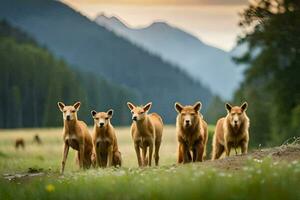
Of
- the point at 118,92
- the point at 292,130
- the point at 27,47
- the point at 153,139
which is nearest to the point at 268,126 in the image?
the point at 292,130

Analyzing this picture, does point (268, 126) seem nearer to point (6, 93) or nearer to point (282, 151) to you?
point (282, 151)

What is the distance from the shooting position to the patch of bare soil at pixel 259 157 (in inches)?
729

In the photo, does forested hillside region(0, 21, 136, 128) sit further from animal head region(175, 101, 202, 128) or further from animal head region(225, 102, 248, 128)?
animal head region(175, 101, 202, 128)

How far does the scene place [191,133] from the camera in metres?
22.3

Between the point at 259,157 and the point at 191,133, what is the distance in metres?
2.86

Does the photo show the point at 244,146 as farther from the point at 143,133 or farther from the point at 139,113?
the point at 139,113

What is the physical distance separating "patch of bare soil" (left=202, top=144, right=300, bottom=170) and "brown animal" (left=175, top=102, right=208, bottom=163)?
180 centimetres

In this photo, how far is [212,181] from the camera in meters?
14.2

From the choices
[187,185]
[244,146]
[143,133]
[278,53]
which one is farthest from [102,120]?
[278,53]

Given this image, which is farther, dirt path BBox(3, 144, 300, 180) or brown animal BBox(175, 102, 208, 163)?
brown animal BBox(175, 102, 208, 163)

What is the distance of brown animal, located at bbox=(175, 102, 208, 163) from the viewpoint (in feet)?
72.3

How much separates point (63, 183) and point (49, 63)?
345 ft

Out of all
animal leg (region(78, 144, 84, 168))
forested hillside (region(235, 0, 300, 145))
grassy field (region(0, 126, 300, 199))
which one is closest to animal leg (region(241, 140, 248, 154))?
grassy field (region(0, 126, 300, 199))

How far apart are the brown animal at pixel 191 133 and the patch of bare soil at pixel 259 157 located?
5.92ft
